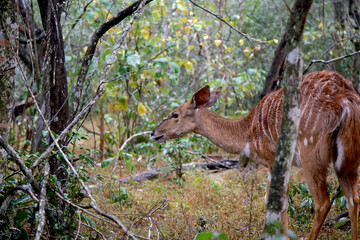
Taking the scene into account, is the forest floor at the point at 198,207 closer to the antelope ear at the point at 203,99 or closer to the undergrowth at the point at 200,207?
the undergrowth at the point at 200,207

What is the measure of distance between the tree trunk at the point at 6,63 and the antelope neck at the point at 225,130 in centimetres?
270

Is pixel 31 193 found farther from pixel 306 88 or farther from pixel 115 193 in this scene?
pixel 306 88

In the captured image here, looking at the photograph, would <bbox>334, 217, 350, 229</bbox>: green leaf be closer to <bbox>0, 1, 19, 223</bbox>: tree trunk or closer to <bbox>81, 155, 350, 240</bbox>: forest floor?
<bbox>81, 155, 350, 240</bbox>: forest floor

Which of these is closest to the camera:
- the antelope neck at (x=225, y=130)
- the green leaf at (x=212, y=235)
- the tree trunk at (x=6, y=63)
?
the green leaf at (x=212, y=235)

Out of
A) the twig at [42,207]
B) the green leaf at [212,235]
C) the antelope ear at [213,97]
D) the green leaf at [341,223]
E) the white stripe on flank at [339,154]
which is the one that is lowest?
the green leaf at [341,223]

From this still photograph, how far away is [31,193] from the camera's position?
9.18 ft

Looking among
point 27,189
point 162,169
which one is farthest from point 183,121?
point 27,189

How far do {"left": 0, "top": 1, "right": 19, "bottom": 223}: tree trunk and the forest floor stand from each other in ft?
3.00

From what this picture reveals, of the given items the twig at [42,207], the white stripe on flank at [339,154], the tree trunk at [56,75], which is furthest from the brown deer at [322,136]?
the twig at [42,207]

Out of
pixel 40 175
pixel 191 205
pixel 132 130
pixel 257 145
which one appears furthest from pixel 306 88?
pixel 132 130

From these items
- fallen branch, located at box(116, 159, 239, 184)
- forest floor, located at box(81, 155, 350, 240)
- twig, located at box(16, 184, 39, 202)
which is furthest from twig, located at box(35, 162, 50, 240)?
fallen branch, located at box(116, 159, 239, 184)

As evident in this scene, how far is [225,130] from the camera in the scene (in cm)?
487

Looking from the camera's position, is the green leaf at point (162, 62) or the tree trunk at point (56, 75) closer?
the tree trunk at point (56, 75)

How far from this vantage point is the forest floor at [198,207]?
3.71 m
